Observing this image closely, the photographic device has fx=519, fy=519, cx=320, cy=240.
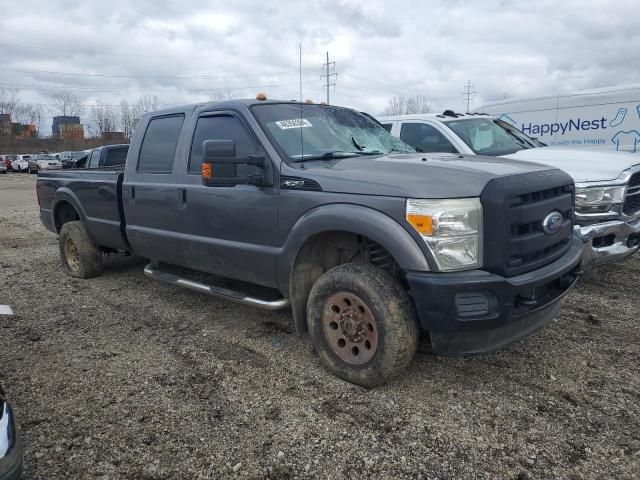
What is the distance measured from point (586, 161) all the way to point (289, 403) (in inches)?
166

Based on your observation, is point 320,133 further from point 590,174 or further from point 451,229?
point 590,174

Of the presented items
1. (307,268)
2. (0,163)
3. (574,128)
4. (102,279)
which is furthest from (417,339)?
(0,163)

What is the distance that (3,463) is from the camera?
211cm

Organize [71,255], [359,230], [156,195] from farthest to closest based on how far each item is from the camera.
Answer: [71,255] < [156,195] < [359,230]

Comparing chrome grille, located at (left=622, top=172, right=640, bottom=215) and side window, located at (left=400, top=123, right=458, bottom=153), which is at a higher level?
side window, located at (left=400, top=123, right=458, bottom=153)

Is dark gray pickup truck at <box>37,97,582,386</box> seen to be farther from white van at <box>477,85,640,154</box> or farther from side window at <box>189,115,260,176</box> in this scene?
white van at <box>477,85,640,154</box>

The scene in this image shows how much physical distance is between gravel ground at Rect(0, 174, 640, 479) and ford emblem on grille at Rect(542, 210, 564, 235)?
102 centimetres

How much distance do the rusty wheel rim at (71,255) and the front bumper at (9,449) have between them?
4332 millimetres

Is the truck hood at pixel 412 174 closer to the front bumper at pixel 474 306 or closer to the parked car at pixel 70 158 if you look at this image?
the front bumper at pixel 474 306

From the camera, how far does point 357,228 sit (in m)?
3.22

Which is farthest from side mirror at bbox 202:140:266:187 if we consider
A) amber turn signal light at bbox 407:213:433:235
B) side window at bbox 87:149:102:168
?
side window at bbox 87:149:102:168

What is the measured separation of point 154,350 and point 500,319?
2646 mm

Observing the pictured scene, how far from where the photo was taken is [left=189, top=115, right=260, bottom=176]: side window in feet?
13.2

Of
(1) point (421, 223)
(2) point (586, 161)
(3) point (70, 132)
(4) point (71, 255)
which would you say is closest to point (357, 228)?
(1) point (421, 223)
